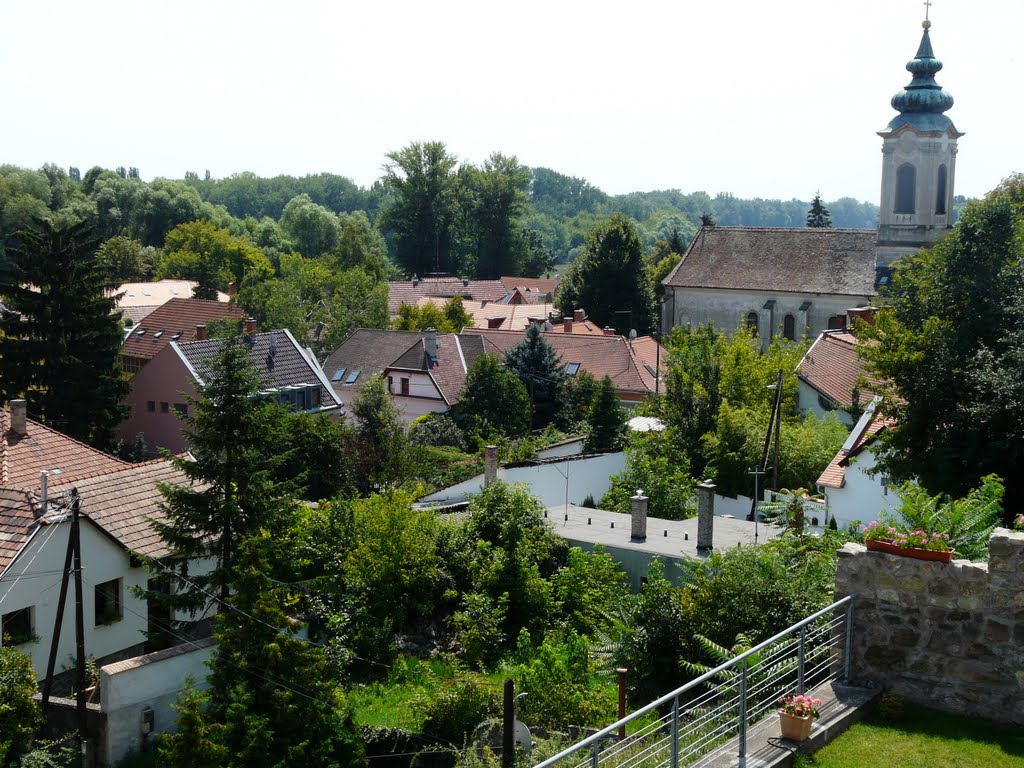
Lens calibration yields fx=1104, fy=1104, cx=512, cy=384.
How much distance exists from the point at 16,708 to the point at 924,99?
52.6m

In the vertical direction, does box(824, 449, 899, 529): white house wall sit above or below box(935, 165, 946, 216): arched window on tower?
below

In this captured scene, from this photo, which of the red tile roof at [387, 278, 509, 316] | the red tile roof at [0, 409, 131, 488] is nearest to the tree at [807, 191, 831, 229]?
the red tile roof at [387, 278, 509, 316]

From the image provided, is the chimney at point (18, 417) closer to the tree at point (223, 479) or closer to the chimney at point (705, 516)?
the tree at point (223, 479)

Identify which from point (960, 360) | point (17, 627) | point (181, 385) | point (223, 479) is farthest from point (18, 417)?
point (960, 360)

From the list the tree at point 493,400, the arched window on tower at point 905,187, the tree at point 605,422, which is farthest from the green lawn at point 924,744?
the arched window on tower at point 905,187

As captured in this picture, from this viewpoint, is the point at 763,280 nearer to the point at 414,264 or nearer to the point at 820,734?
the point at 414,264

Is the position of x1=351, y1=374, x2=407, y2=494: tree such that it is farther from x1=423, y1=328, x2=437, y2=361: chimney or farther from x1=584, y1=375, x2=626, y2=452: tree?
x1=423, y1=328, x2=437, y2=361: chimney

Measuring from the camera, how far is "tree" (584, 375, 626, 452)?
40.5m

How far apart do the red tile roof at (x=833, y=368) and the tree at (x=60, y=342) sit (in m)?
24.6

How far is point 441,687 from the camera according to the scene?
710 inches

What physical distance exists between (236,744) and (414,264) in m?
81.8

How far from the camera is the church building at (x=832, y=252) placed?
56.4 m

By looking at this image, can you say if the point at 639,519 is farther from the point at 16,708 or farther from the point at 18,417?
the point at 18,417

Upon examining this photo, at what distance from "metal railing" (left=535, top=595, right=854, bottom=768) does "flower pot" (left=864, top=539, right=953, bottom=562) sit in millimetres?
515
